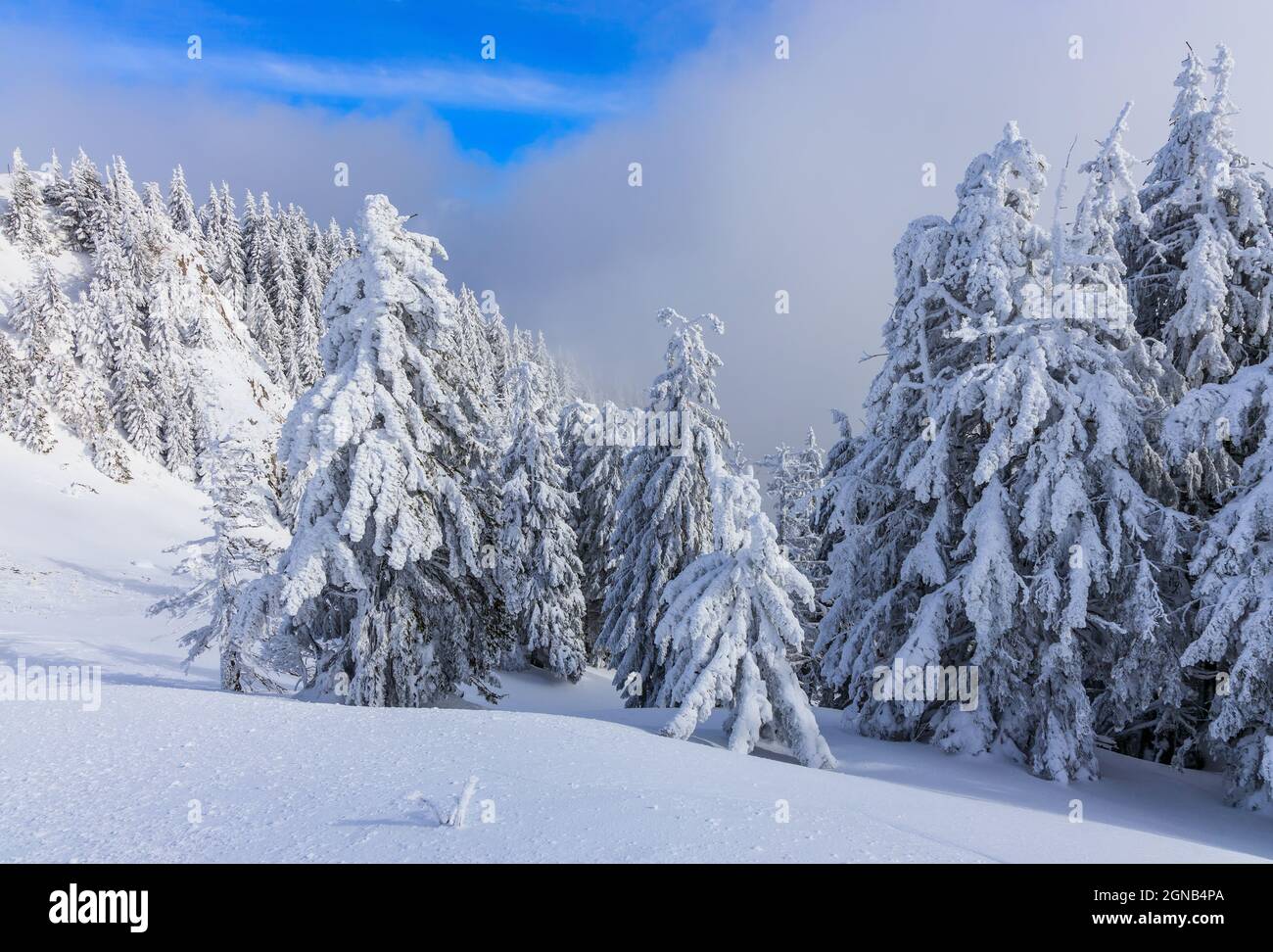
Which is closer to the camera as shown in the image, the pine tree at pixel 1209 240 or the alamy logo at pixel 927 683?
the alamy logo at pixel 927 683

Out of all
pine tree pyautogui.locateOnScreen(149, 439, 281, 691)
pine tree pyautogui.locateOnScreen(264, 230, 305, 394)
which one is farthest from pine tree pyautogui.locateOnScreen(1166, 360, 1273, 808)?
pine tree pyautogui.locateOnScreen(264, 230, 305, 394)

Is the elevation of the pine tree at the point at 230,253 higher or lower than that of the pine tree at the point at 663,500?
higher

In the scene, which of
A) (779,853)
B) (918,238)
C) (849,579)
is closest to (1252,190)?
(918,238)

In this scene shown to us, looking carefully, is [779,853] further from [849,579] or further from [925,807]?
[849,579]

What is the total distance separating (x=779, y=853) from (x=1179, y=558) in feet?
37.4

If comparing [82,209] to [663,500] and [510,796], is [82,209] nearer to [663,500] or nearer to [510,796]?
[663,500]

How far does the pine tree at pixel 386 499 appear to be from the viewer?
12.8 meters

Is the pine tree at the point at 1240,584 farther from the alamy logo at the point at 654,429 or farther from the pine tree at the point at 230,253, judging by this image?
the pine tree at the point at 230,253

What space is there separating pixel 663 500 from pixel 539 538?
9.19m

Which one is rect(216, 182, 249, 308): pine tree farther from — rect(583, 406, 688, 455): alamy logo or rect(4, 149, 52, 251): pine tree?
rect(583, 406, 688, 455): alamy logo

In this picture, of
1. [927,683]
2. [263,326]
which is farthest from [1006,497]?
[263,326]
